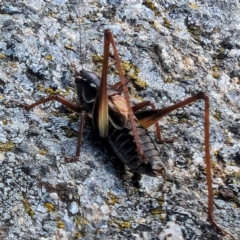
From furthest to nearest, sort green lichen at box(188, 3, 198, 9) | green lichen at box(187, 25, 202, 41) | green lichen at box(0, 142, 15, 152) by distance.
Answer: green lichen at box(188, 3, 198, 9), green lichen at box(187, 25, 202, 41), green lichen at box(0, 142, 15, 152)

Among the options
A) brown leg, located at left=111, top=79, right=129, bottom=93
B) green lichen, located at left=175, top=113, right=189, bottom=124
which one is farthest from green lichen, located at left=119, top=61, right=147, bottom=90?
green lichen, located at left=175, top=113, right=189, bottom=124

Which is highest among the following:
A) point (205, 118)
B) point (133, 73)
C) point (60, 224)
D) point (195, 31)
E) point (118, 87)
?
point (195, 31)

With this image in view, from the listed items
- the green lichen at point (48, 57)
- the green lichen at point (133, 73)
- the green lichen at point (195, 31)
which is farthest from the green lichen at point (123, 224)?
the green lichen at point (195, 31)

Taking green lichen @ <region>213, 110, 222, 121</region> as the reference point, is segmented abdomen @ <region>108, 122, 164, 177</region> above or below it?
below

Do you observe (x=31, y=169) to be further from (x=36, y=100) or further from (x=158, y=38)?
(x=158, y=38)

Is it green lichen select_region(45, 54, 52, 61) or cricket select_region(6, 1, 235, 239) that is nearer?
cricket select_region(6, 1, 235, 239)

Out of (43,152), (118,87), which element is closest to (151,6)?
(118,87)

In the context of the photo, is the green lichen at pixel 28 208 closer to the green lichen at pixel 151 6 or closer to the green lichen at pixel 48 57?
the green lichen at pixel 48 57

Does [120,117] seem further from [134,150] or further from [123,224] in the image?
[123,224]

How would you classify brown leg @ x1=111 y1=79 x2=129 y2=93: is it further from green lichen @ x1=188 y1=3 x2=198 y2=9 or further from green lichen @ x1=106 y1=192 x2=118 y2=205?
green lichen @ x1=188 y1=3 x2=198 y2=9
